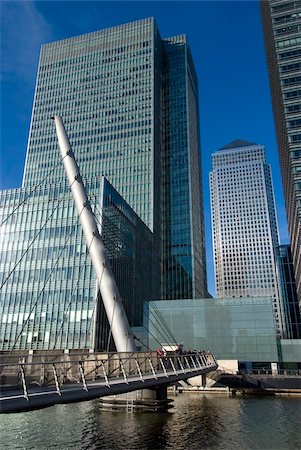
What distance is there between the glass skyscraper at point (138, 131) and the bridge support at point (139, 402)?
62910 millimetres

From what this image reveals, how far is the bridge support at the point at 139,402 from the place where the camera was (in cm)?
3116

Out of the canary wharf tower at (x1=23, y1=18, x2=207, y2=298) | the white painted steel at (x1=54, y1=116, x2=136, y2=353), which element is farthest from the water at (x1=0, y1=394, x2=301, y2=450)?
the canary wharf tower at (x1=23, y1=18, x2=207, y2=298)

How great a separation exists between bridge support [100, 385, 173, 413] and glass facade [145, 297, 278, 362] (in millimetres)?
25917

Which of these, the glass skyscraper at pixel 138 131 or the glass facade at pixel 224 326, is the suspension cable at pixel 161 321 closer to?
the glass facade at pixel 224 326

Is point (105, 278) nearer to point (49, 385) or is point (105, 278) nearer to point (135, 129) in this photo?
point (49, 385)

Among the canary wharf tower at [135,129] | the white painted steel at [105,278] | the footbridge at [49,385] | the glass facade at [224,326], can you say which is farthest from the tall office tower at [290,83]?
the footbridge at [49,385]

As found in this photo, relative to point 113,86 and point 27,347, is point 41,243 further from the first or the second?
point 113,86

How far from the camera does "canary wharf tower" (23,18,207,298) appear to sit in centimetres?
11931

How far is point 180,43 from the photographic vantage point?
505ft

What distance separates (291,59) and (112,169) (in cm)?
5818

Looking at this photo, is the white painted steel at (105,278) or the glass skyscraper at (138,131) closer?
the white painted steel at (105,278)

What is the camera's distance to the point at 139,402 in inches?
1249

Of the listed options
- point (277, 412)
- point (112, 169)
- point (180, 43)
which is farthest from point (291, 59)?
point (277, 412)

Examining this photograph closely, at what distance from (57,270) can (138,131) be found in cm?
6672
